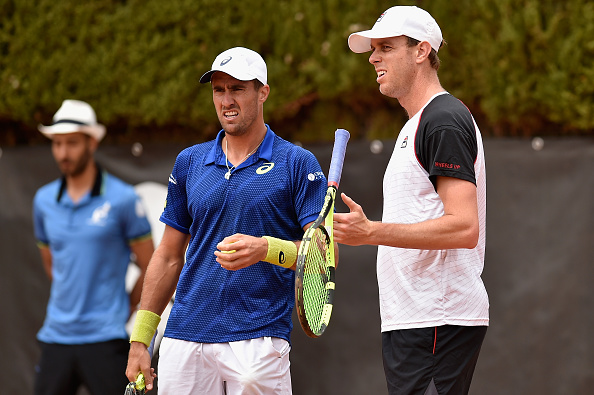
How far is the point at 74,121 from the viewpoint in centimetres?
485

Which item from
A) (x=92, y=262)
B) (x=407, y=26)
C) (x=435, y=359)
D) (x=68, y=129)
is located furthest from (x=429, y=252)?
(x=68, y=129)

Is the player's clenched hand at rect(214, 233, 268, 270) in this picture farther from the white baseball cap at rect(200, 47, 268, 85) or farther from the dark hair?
the dark hair

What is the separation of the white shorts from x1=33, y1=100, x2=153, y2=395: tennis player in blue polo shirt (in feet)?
4.92

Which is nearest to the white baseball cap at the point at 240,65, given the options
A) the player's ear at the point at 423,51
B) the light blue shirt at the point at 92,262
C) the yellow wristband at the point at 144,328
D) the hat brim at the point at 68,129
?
the player's ear at the point at 423,51

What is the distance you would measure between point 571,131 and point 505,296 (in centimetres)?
105

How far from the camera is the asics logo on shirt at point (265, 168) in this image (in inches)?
122

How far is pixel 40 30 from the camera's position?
537 cm

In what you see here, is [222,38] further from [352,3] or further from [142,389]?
[142,389]

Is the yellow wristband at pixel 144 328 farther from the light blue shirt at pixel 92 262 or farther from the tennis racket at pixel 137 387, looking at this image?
the light blue shirt at pixel 92 262

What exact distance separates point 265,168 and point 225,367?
79 cm

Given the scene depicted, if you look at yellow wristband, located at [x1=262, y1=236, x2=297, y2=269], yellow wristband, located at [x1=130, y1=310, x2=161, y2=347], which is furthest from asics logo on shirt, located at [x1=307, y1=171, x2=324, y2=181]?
yellow wristband, located at [x1=130, y1=310, x2=161, y2=347]

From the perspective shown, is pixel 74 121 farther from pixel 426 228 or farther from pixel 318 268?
pixel 426 228

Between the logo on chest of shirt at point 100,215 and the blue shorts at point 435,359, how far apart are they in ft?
7.88

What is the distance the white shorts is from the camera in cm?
298
